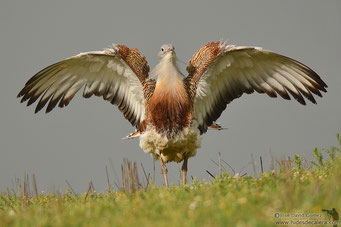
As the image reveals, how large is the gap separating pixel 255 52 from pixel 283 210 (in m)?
4.53

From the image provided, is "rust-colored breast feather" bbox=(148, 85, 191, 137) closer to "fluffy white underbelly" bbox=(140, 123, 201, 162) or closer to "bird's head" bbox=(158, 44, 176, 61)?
"fluffy white underbelly" bbox=(140, 123, 201, 162)

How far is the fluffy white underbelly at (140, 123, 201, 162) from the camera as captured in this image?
846cm

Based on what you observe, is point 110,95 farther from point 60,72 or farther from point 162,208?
point 162,208

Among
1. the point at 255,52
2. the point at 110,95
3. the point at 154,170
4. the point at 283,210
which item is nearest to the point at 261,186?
the point at 283,210

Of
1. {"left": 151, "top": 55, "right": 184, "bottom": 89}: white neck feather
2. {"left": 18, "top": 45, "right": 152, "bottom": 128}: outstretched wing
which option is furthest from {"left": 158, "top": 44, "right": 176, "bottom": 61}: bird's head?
{"left": 18, "top": 45, "right": 152, "bottom": 128}: outstretched wing

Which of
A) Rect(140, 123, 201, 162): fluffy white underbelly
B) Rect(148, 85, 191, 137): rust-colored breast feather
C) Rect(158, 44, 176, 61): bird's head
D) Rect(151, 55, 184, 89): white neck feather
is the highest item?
Rect(158, 44, 176, 61): bird's head

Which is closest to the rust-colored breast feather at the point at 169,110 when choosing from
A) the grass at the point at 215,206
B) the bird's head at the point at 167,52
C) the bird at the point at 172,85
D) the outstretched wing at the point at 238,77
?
the bird at the point at 172,85

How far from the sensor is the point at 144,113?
30.2 ft

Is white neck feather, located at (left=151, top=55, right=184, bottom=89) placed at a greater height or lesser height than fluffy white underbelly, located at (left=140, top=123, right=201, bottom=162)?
greater

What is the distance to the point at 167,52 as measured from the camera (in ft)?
28.6

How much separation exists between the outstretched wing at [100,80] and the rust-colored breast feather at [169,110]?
61 cm

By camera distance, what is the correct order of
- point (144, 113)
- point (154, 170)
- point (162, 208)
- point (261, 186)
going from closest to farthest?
1. point (162, 208)
2. point (261, 186)
3. point (154, 170)
4. point (144, 113)

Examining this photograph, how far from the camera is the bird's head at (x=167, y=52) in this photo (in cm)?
863

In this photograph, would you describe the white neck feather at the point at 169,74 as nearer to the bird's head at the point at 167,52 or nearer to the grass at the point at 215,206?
the bird's head at the point at 167,52
